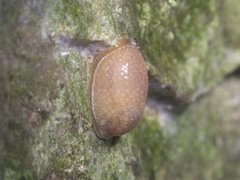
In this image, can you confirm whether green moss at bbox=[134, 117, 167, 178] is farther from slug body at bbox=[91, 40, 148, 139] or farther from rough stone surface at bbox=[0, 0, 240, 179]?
slug body at bbox=[91, 40, 148, 139]

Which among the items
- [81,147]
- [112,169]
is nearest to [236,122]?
[112,169]

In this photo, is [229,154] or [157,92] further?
[229,154]

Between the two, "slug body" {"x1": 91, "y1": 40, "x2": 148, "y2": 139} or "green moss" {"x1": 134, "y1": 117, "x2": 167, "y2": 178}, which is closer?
"slug body" {"x1": 91, "y1": 40, "x2": 148, "y2": 139}

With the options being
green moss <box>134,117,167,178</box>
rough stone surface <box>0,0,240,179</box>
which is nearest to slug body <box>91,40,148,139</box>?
rough stone surface <box>0,0,240,179</box>

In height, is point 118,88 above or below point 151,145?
above

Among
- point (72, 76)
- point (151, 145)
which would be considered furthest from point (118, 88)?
point (151, 145)

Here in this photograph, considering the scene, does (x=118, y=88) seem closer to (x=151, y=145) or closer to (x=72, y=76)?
(x=72, y=76)

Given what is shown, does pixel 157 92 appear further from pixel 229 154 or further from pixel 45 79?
pixel 229 154

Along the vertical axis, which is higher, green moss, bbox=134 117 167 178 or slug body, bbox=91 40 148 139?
slug body, bbox=91 40 148 139
